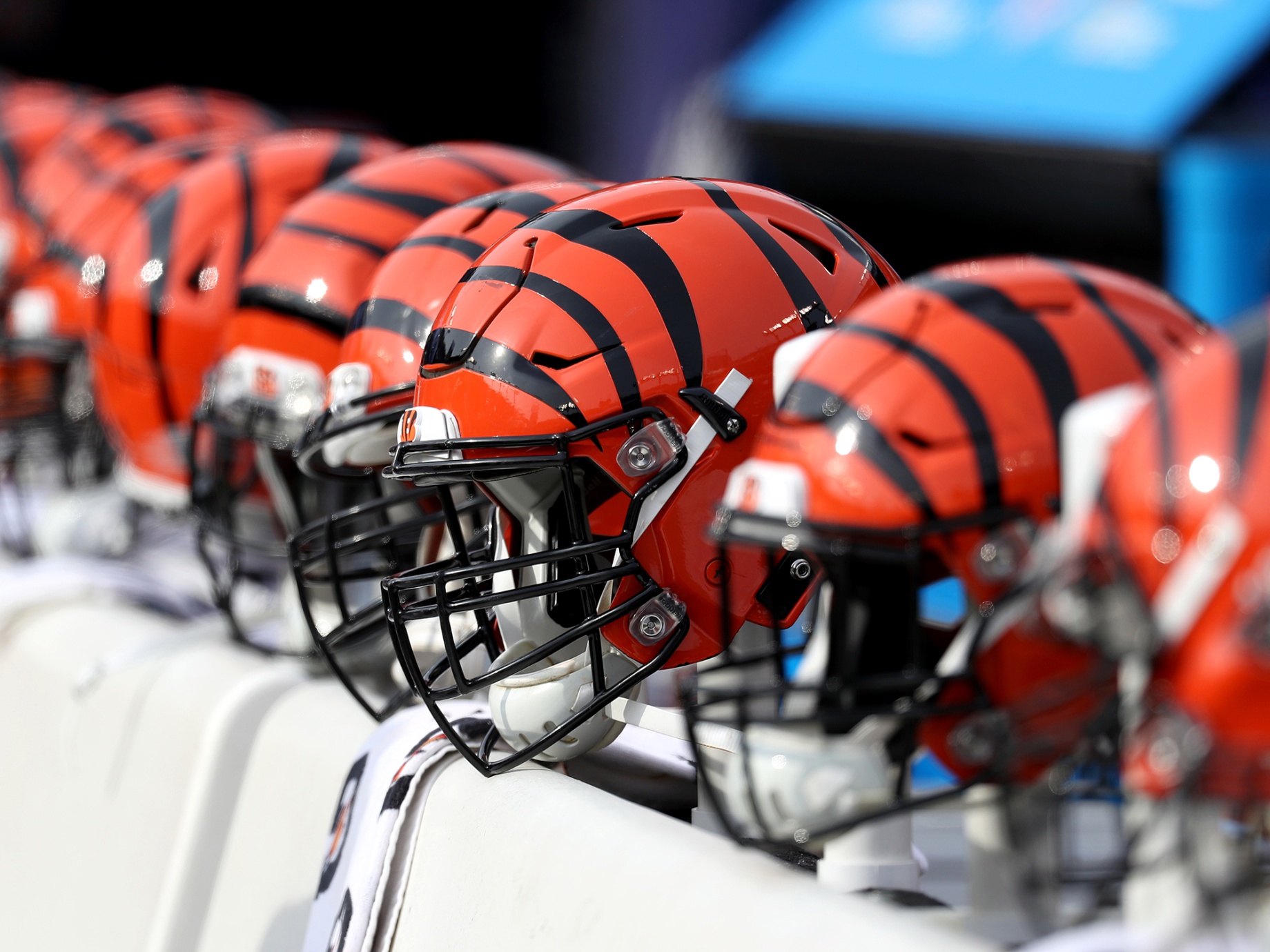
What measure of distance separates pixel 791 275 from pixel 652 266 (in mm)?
111

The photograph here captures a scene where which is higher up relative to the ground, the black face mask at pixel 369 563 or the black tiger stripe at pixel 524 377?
the black tiger stripe at pixel 524 377

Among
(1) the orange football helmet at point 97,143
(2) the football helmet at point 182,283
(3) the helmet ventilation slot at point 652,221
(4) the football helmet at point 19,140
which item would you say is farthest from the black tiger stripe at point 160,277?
(3) the helmet ventilation slot at point 652,221

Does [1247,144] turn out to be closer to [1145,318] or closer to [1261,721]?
[1145,318]

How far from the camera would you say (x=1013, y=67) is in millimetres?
3334

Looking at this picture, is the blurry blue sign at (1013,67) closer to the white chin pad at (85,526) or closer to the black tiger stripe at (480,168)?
the black tiger stripe at (480,168)

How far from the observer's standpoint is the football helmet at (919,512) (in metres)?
0.81

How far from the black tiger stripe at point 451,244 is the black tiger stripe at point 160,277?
0.60m

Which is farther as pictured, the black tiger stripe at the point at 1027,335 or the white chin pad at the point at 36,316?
the white chin pad at the point at 36,316

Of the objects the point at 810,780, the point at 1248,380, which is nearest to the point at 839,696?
the point at 810,780

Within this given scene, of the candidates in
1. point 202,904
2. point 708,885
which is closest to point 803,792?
point 708,885

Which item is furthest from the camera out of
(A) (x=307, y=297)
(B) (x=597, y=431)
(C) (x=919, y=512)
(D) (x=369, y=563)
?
(D) (x=369, y=563)

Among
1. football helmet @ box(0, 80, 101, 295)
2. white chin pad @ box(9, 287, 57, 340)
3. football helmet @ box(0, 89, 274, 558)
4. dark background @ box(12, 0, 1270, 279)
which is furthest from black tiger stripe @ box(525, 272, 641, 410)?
dark background @ box(12, 0, 1270, 279)

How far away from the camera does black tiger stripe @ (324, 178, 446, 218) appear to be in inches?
63.4

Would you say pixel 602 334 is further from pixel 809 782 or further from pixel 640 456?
pixel 809 782
